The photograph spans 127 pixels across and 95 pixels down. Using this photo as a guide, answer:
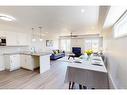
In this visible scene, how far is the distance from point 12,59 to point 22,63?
596 mm

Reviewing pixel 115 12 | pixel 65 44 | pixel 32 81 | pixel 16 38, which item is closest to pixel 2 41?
pixel 16 38

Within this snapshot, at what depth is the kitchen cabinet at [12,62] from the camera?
439cm

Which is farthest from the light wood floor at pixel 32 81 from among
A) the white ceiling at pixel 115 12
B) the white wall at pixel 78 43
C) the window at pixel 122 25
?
the white wall at pixel 78 43

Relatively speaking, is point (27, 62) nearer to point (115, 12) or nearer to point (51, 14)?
point (51, 14)

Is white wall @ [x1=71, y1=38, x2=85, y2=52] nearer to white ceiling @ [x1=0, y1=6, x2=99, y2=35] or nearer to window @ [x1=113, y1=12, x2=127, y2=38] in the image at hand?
white ceiling @ [x1=0, y1=6, x2=99, y2=35]

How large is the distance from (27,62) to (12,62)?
0.76 metres

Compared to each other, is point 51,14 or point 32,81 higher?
point 51,14

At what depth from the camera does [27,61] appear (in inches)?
180

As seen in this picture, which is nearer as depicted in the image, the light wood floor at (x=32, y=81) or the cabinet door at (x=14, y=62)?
the light wood floor at (x=32, y=81)

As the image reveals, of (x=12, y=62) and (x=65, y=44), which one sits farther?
(x=65, y=44)

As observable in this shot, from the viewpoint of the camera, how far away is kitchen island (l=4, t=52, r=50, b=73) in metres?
4.30

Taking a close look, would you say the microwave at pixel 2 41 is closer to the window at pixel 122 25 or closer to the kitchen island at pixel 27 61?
the kitchen island at pixel 27 61

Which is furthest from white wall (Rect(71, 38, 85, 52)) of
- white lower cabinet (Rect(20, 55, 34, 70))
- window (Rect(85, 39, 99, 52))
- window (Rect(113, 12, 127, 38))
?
window (Rect(113, 12, 127, 38))
